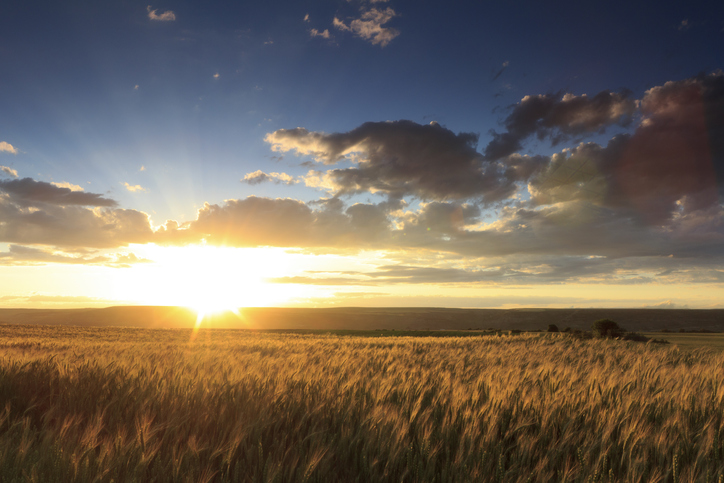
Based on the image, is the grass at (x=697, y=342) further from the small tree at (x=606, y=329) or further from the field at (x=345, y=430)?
the field at (x=345, y=430)

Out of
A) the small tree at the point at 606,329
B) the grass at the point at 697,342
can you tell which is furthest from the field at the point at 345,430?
the small tree at the point at 606,329

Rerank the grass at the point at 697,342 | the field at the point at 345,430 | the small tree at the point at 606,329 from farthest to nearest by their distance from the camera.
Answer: the small tree at the point at 606,329 → the grass at the point at 697,342 → the field at the point at 345,430

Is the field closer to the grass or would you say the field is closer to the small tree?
the grass

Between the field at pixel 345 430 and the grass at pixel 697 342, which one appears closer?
the field at pixel 345 430

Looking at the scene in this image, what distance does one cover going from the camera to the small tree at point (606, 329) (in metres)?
18.9

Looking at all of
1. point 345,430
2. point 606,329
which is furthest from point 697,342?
point 345,430

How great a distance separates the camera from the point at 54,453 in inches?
97.0

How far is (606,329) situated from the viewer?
19.5 metres

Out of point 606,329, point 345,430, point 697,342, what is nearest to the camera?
point 345,430

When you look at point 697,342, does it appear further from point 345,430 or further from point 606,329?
point 345,430

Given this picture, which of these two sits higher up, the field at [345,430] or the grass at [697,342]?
the field at [345,430]

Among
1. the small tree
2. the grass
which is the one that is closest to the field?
the grass

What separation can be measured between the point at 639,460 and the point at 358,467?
1.92 m

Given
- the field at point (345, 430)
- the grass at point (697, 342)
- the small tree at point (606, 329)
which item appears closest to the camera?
the field at point (345, 430)
